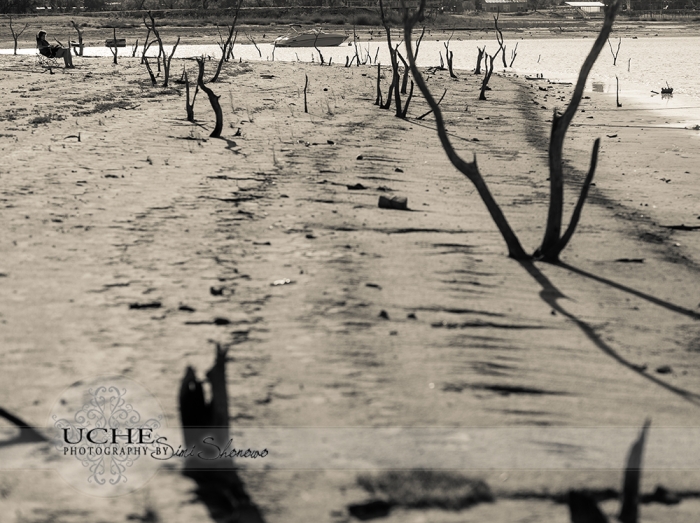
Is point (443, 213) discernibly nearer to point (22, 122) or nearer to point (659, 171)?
point (659, 171)

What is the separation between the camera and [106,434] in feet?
12.2

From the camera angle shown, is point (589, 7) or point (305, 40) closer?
point (305, 40)

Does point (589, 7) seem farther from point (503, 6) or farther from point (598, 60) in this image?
point (598, 60)

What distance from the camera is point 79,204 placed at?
7.61 meters

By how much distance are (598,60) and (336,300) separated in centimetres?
3523

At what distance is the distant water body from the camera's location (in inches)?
865

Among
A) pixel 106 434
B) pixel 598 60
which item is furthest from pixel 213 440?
pixel 598 60

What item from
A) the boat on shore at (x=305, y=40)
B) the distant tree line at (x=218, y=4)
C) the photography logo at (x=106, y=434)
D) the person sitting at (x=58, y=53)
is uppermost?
the distant tree line at (x=218, y=4)

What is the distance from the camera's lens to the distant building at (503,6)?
8512cm

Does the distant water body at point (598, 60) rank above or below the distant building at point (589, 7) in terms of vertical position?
below

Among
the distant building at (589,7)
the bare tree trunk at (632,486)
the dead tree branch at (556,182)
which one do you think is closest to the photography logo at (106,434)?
the bare tree trunk at (632,486)

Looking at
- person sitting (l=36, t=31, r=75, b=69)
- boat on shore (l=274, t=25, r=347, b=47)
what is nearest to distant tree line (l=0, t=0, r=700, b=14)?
boat on shore (l=274, t=25, r=347, b=47)

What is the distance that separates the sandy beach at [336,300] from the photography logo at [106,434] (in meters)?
0.09

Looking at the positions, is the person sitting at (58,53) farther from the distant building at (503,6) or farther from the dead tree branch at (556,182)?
the distant building at (503,6)
